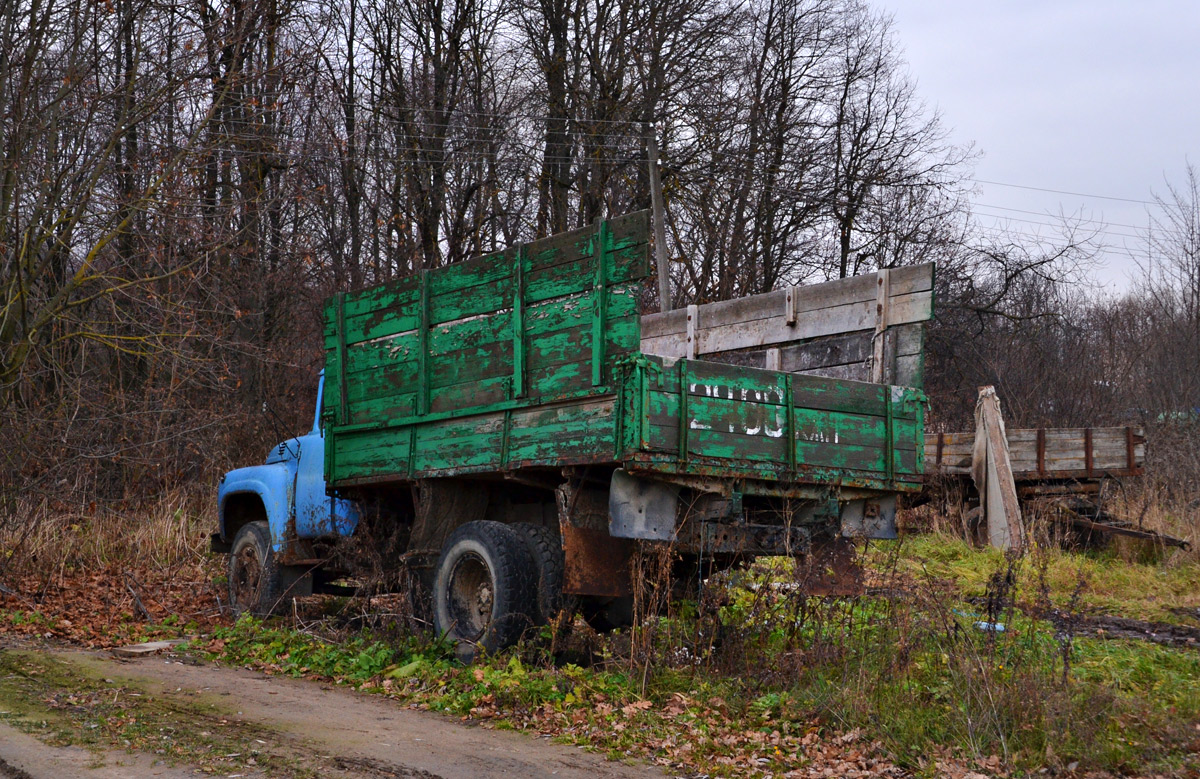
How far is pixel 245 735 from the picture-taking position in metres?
5.11

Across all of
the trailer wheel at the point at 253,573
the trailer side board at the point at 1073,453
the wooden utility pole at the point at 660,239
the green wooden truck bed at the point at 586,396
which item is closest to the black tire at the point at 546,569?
the green wooden truck bed at the point at 586,396

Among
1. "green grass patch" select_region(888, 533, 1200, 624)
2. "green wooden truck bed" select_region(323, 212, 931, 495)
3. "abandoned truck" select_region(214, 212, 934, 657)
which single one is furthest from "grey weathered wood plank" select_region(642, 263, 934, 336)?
"green grass patch" select_region(888, 533, 1200, 624)

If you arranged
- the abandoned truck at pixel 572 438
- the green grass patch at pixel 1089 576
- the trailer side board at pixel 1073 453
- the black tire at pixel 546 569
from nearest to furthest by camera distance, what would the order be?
the abandoned truck at pixel 572 438, the black tire at pixel 546 569, the green grass patch at pixel 1089 576, the trailer side board at pixel 1073 453

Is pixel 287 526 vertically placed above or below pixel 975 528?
below

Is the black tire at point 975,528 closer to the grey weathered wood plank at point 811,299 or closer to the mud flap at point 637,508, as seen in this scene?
the grey weathered wood plank at point 811,299

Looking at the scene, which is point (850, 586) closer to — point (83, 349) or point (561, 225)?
point (83, 349)

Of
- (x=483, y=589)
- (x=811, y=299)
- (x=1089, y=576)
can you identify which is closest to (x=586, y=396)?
(x=483, y=589)

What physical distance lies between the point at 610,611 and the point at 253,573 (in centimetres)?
352

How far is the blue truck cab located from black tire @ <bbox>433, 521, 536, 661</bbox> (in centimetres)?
182

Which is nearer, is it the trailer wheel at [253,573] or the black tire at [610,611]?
the black tire at [610,611]

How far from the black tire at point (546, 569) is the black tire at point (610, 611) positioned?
0.62 m

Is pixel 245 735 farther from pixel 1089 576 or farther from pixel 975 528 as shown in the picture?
pixel 975 528

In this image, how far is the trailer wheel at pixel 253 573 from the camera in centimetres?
891

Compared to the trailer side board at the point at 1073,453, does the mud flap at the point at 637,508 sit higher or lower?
lower
